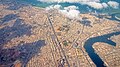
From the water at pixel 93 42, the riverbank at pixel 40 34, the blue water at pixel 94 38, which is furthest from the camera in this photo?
the blue water at pixel 94 38

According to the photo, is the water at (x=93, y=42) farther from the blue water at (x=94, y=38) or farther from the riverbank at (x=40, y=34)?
the riverbank at (x=40, y=34)

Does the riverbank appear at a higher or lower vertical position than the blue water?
higher

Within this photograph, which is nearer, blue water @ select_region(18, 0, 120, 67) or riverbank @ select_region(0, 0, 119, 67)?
riverbank @ select_region(0, 0, 119, 67)

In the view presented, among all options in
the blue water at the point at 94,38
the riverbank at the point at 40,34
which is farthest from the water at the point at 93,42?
the riverbank at the point at 40,34

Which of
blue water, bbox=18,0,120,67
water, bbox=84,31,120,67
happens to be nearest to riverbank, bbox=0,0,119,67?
water, bbox=84,31,120,67

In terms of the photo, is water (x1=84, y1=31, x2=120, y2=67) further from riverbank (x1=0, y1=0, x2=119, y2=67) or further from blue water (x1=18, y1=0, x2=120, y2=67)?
riverbank (x1=0, y1=0, x2=119, y2=67)

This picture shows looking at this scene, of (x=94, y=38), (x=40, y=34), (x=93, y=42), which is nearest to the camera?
(x=93, y=42)

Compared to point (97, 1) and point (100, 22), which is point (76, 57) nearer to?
point (100, 22)

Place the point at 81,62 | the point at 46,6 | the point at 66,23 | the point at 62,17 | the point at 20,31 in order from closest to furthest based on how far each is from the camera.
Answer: the point at 81,62 < the point at 20,31 < the point at 66,23 < the point at 62,17 < the point at 46,6

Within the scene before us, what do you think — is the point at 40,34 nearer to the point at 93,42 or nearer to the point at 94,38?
the point at 93,42

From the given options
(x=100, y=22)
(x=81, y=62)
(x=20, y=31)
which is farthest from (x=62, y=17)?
(x=81, y=62)

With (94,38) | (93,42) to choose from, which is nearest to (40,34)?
(93,42)
